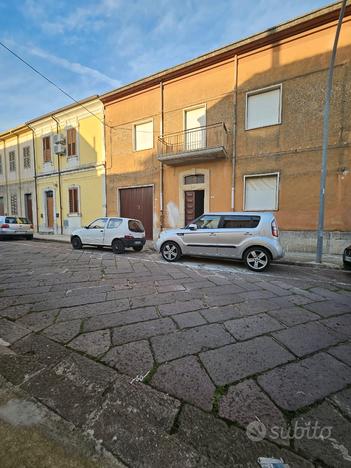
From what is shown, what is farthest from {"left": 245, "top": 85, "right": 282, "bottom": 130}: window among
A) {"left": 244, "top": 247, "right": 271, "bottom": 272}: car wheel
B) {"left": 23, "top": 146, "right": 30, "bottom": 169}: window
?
{"left": 23, "top": 146, "right": 30, "bottom": 169}: window

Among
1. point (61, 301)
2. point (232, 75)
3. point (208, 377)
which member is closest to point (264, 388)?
point (208, 377)

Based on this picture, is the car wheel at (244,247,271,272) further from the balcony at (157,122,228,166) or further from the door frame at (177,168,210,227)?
the balcony at (157,122,228,166)

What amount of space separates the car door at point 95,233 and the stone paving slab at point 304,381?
7960 mm

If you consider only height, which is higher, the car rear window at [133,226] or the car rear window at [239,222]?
the car rear window at [239,222]

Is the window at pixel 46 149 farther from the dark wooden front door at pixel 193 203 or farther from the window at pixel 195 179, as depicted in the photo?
the dark wooden front door at pixel 193 203

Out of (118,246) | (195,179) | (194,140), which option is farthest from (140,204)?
(118,246)

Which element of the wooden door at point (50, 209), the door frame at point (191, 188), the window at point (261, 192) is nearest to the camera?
the window at point (261, 192)

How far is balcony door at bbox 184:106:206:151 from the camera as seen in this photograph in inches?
411

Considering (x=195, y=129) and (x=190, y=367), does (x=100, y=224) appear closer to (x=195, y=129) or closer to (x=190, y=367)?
(x=195, y=129)

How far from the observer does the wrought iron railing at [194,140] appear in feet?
32.3

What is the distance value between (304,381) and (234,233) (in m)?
4.65

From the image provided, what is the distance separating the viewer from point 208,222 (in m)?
6.81

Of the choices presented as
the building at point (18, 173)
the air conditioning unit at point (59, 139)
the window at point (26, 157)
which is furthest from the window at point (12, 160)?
the air conditioning unit at point (59, 139)

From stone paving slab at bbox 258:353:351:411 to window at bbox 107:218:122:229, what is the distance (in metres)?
7.53
